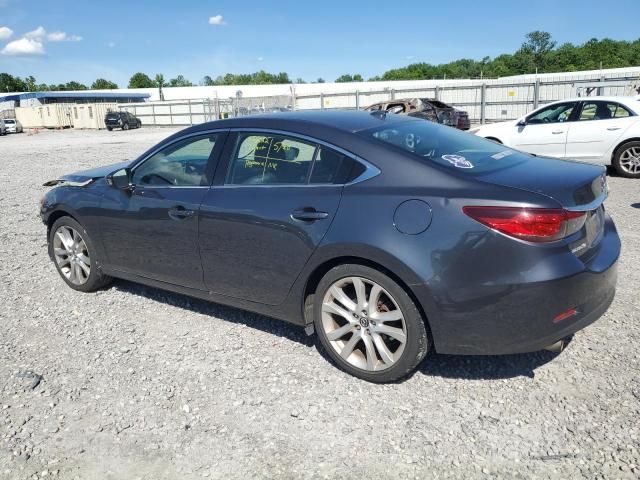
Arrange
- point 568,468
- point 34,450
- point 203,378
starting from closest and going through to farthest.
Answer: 1. point 568,468
2. point 34,450
3. point 203,378

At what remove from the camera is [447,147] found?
137 inches

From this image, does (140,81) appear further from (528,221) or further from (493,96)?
(528,221)

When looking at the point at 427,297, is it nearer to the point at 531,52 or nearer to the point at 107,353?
the point at 107,353

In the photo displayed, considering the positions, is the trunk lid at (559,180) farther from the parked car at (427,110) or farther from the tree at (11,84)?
the tree at (11,84)

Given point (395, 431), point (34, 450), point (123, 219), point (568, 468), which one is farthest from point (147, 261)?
point (568, 468)

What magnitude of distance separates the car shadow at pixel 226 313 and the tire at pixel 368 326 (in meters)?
0.54

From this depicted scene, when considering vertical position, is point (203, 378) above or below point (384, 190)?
below

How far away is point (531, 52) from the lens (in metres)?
121

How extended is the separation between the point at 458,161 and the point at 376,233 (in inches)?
28.1

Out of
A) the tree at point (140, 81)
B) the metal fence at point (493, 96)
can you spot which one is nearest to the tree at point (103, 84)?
the tree at point (140, 81)

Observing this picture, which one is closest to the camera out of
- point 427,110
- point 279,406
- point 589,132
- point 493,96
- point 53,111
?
point 279,406

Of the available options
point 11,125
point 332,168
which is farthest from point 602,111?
point 11,125

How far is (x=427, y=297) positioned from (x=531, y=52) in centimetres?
13384

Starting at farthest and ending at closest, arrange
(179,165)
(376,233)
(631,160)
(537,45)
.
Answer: (537,45) < (631,160) < (179,165) < (376,233)
